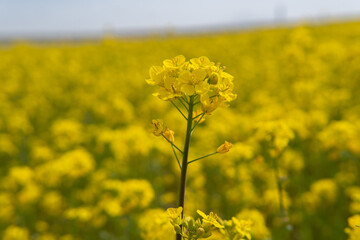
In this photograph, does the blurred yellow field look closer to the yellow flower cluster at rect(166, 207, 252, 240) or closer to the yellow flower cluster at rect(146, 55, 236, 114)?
the yellow flower cluster at rect(166, 207, 252, 240)

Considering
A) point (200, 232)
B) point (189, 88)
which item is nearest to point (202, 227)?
point (200, 232)

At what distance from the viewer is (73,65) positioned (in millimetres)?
9867

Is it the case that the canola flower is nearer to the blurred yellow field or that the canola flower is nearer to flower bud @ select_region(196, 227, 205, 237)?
flower bud @ select_region(196, 227, 205, 237)

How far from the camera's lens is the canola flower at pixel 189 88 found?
127cm

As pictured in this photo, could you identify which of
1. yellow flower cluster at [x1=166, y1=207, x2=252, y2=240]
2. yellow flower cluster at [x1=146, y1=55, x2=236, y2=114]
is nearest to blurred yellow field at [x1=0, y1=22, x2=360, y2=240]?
yellow flower cluster at [x1=166, y1=207, x2=252, y2=240]

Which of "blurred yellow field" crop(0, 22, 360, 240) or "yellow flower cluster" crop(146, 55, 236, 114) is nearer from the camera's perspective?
"yellow flower cluster" crop(146, 55, 236, 114)

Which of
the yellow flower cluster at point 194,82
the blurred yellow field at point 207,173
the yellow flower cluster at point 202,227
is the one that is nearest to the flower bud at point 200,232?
the yellow flower cluster at point 202,227

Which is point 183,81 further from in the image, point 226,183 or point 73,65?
point 73,65

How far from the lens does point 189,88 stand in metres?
1.26

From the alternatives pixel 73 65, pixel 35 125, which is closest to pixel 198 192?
pixel 35 125

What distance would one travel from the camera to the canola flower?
1.27 m

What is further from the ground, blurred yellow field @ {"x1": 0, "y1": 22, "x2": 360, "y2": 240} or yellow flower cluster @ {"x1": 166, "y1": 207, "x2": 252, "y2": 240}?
blurred yellow field @ {"x1": 0, "y1": 22, "x2": 360, "y2": 240}

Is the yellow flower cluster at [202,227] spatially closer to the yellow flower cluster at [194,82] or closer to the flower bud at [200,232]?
the flower bud at [200,232]

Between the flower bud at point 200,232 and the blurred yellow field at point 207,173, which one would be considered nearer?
the flower bud at point 200,232
